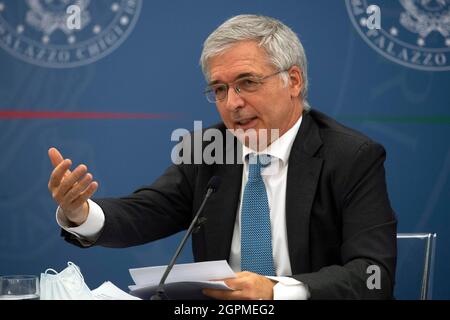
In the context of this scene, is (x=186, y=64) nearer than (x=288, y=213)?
No

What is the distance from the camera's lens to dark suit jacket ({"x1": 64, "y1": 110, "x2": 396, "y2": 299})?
219 centimetres

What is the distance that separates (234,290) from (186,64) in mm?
1867

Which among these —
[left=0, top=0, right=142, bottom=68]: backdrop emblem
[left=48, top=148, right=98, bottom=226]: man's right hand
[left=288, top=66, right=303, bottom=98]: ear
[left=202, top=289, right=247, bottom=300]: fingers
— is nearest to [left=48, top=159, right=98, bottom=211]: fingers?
[left=48, top=148, right=98, bottom=226]: man's right hand

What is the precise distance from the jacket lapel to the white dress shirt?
42 millimetres

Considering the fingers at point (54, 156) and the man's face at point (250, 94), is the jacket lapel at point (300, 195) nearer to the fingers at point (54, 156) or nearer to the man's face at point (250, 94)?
the man's face at point (250, 94)

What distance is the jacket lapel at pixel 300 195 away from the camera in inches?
92.8

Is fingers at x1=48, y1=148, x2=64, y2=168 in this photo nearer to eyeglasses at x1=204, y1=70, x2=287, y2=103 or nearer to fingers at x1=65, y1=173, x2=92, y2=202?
fingers at x1=65, y1=173, x2=92, y2=202

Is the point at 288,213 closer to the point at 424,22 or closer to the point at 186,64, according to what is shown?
the point at 186,64

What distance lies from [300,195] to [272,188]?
131 millimetres

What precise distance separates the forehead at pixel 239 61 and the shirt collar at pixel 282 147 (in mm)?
248

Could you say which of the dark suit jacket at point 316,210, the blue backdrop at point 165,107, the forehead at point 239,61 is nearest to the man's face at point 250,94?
the forehead at point 239,61

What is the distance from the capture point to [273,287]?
1881 millimetres

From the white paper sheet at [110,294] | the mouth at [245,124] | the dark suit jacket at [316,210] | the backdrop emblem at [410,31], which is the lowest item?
the white paper sheet at [110,294]
